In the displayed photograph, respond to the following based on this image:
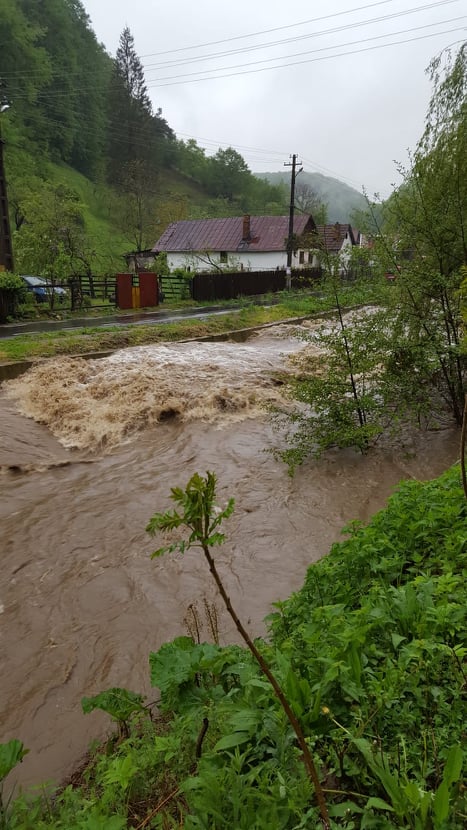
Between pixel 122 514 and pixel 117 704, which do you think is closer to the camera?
pixel 117 704

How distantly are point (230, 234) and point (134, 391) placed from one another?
38.8 metres

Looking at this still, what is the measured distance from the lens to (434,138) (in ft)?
29.5

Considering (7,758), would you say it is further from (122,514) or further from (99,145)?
(99,145)

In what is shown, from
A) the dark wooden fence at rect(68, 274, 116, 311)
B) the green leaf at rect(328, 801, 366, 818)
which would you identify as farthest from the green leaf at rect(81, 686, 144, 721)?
the dark wooden fence at rect(68, 274, 116, 311)

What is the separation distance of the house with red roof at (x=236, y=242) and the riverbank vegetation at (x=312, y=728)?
42.6 meters

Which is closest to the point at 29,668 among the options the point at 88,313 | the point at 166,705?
the point at 166,705

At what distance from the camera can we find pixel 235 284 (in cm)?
2967

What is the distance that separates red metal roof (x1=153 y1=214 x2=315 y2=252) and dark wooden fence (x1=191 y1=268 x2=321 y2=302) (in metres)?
12.2

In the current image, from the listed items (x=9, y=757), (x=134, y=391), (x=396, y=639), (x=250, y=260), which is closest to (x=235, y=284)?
(x=250, y=260)

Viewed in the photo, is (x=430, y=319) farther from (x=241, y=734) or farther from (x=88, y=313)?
(x=88, y=313)

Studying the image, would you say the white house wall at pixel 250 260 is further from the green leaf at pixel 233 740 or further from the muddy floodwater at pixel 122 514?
the green leaf at pixel 233 740

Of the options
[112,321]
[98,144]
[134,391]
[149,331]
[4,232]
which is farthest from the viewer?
[98,144]

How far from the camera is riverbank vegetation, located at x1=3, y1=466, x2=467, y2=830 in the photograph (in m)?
1.68

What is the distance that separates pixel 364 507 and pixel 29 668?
15.5 ft
